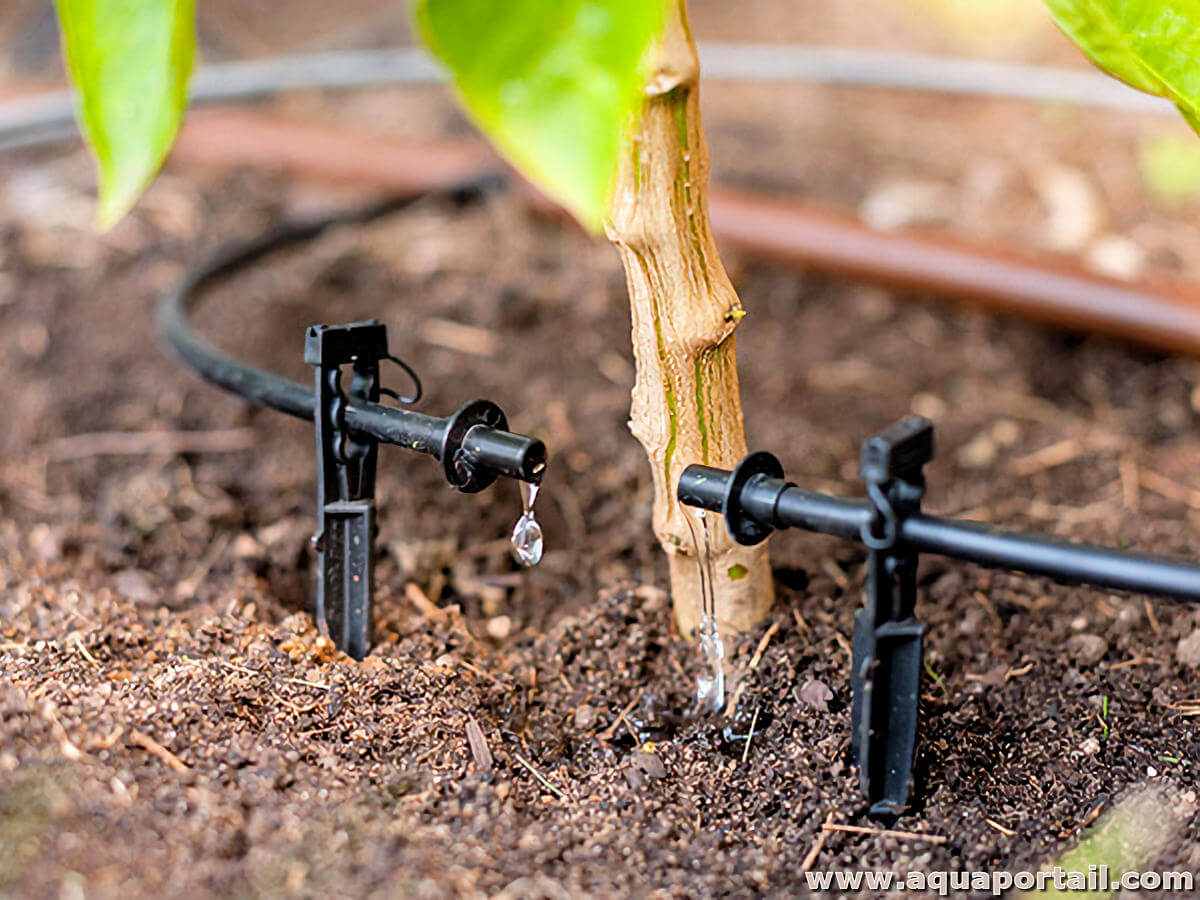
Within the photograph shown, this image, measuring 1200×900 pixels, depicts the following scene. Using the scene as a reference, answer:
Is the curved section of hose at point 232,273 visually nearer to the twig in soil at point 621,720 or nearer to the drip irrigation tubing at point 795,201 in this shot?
the drip irrigation tubing at point 795,201

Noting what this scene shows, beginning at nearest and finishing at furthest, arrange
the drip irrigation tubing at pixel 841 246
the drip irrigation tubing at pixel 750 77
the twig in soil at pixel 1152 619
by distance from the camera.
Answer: the twig in soil at pixel 1152 619
the drip irrigation tubing at pixel 841 246
the drip irrigation tubing at pixel 750 77

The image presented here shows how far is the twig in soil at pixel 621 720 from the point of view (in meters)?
1.03

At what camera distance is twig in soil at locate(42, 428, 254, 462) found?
5.09 feet

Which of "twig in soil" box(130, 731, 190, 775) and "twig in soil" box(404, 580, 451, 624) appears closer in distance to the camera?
"twig in soil" box(130, 731, 190, 775)

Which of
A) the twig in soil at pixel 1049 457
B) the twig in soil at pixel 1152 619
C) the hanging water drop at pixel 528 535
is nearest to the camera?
the hanging water drop at pixel 528 535

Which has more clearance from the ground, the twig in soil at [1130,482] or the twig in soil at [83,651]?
the twig in soil at [1130,482]

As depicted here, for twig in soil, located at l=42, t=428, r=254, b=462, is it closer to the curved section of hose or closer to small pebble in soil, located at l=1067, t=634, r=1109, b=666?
the curved section of hose

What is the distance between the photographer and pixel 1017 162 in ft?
8.00

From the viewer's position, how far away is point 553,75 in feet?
1.75

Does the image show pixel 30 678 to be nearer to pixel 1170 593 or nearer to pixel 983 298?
pixel 1170 593

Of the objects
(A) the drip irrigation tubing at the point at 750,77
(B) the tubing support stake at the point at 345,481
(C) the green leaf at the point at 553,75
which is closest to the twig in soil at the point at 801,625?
(B) the tubing support stake at the point at 345,481

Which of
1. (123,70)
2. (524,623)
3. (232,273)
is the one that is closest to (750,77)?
(232,273)

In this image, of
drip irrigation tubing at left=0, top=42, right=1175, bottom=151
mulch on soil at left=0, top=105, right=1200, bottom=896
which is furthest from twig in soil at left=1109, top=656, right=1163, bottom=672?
drip irrigation tubing at left=0, top=42, right=1175, bottom=151

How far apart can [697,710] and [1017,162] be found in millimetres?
1752
